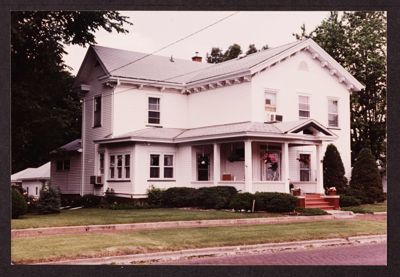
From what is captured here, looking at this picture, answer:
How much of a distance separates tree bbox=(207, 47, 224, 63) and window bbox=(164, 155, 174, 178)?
1660 centimetres

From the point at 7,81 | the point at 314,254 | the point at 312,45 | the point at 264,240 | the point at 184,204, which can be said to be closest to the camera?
the point at 7,81

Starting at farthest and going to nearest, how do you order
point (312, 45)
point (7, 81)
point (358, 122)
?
point (358, 122) → point (312, 45) → point (7, 81)

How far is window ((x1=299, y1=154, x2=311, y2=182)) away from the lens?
24.9 m

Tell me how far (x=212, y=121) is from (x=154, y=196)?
15.0 feet

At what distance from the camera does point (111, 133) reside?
25.0 metres

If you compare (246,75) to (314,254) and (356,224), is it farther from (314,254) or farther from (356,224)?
(314,254)

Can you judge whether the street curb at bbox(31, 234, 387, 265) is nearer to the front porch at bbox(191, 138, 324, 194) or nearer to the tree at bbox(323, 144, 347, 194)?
the front porch at bbox(191, 138, 324, 194)

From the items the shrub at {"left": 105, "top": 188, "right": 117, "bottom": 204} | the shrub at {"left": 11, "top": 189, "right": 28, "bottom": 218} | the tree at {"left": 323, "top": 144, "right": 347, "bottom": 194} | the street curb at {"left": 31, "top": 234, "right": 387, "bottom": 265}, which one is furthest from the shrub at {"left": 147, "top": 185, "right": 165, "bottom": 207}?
the street curb at {"left": 31, "top": 234, "right": 387, "bottom": 265}

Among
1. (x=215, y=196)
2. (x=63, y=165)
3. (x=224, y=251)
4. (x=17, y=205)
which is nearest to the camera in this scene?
(x=224, y=251)

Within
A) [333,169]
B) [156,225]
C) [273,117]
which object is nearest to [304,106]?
[273,117]

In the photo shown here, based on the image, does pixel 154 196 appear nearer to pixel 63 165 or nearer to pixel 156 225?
pixel 63 165

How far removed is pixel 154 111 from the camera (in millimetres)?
26031

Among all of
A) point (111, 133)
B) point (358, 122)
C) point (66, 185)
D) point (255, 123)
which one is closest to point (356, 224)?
point (255, 123)

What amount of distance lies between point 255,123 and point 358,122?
6686mm
